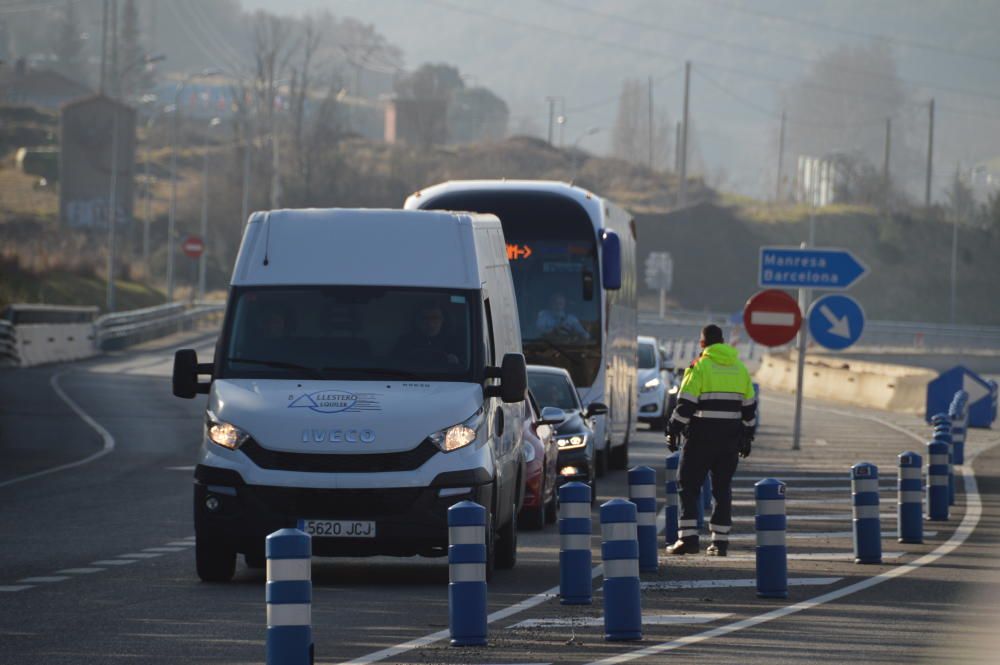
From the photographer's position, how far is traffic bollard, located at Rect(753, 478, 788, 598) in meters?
12.9

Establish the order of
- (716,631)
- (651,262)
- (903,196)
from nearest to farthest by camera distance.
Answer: (716,631) < (651,262) < (903,196)

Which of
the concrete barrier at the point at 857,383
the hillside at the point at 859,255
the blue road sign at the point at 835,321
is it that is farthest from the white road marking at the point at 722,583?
the hillside at the point at 859,255

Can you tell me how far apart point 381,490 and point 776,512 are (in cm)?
253

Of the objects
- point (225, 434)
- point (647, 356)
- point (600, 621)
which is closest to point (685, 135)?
point (647, 356)

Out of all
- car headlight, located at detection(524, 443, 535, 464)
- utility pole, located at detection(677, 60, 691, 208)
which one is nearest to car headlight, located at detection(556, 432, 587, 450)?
car headlight, located at detection(524, 443, 535, 464)

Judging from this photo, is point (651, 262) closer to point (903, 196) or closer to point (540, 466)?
point (903, 196)

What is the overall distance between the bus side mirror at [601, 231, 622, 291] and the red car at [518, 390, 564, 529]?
7.09m

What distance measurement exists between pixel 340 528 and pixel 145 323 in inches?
2304

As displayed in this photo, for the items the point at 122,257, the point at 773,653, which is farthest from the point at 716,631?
the point at 122,257

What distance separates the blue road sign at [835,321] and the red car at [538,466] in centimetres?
1287

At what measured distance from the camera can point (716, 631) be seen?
11.1 meters

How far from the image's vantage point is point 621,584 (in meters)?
10.7

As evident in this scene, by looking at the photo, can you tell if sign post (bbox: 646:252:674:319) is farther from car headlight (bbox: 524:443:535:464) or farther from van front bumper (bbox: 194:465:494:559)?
van front bumper (bbox: 194:465:494:559)

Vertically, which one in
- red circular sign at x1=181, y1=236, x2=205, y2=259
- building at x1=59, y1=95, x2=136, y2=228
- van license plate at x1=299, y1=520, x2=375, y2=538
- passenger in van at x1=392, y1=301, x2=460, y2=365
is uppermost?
building at x1=59, y1=95, x2=136, y2=228
